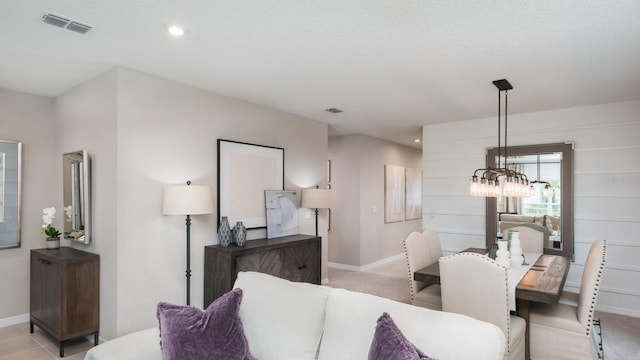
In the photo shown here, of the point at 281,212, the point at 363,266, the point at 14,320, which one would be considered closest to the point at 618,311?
the point at 363,266

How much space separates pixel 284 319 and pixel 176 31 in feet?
6.52

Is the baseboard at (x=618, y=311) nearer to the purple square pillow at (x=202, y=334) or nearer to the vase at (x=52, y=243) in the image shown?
the purple square pillow at (x=202, y=334)

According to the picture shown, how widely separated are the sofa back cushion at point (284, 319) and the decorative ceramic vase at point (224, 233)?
185cm

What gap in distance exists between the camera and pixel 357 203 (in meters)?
6.47

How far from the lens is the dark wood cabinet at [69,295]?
3129 mm

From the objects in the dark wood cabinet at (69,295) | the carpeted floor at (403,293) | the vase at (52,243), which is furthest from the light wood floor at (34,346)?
the carpeted floor at (403,293)

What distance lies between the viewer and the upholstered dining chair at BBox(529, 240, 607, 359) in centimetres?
254

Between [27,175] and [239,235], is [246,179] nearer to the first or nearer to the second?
[239,235]

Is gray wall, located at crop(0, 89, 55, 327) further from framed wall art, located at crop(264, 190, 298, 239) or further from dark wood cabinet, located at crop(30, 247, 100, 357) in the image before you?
framed wall art, located at crop(264, 190, 298, 239)

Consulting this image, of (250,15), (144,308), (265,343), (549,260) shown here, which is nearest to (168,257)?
(144,308)

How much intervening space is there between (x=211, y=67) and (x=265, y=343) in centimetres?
235

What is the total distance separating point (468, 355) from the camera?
1.41m

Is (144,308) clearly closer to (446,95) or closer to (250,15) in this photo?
(250,15)

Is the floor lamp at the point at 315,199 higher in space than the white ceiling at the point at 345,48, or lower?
lower
